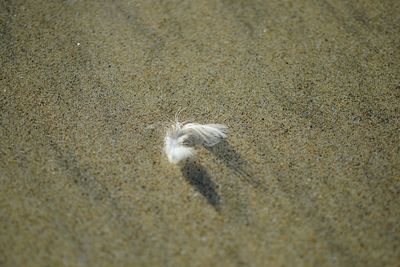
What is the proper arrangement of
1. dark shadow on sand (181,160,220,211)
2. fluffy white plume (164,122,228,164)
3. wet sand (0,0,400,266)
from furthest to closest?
fluffy white plume (164,122,228,164) < dark shadow on sand (181,160,220,211) < wet sand (0,0,400,266)

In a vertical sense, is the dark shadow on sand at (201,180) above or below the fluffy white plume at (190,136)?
below

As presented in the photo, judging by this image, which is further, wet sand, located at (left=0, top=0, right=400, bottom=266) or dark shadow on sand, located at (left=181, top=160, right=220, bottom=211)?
dark shadow on sand, located at (left=181, top=160, right=220, bottom=211)

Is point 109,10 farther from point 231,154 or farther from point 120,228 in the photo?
point 120,228

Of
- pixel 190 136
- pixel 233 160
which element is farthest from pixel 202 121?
pixel 233 160

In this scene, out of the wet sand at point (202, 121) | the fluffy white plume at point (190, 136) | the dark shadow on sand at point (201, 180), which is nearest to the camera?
the wet sand at point (202, 121)

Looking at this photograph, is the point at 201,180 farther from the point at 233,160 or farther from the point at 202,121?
the point at 202,121
